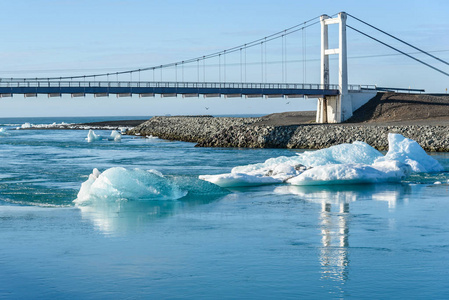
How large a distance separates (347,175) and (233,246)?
32.4ft

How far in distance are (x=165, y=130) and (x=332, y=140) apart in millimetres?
28751

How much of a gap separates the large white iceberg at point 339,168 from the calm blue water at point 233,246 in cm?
116

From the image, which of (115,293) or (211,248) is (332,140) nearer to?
(211,248)

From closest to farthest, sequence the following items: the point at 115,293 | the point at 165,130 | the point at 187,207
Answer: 1. the point at 115,293
2. the point at 187,207
3. the point at 165,130

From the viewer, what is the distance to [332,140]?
42812 mm

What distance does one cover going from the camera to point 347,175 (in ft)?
67.1

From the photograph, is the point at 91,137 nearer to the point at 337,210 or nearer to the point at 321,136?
the point at 321,136

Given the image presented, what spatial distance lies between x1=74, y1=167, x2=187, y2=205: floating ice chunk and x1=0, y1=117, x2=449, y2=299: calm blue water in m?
0.40

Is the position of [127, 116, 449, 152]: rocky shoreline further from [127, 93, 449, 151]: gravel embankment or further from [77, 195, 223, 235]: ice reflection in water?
[77, 195, 223, 235]: ice reflection in water

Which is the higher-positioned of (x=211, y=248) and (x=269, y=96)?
(x=269, y=96)

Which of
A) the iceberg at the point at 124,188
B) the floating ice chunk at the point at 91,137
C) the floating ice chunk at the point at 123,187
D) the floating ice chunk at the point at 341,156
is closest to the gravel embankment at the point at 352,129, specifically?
the floating ice chunk at the point at 91,137

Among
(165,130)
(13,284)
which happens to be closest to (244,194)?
(13,284)

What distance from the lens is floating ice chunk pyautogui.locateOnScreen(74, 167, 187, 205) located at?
16.7 meters

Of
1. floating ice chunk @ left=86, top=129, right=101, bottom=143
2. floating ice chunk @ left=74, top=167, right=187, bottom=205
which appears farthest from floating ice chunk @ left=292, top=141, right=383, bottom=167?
floating ice chunk @ left=86, top=129, right=101, bottom=143
